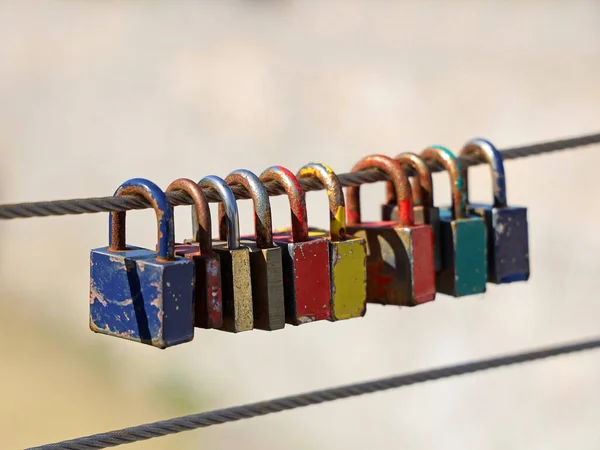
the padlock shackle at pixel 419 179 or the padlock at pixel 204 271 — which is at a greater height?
the padlock shackle at pixel 419 179

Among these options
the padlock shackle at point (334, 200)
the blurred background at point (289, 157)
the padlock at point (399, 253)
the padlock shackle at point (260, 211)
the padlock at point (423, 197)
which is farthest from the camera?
the blurred background at point (289, 157)

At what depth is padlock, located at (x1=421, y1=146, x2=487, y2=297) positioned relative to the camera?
2098 millimetres

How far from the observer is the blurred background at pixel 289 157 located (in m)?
8.30

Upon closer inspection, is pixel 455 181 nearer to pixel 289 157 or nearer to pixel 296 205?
pixel 296 205

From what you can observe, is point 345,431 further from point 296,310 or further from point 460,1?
point 460,1

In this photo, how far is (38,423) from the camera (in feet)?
25.1

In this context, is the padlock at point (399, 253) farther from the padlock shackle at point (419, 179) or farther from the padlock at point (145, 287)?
the padlock at point (145, 287)

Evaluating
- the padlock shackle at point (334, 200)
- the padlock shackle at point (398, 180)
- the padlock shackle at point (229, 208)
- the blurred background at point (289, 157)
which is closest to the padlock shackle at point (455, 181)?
the padlock shackle at point (398, 180)

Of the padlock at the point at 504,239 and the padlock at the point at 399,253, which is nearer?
the padlock at the point at 399,253

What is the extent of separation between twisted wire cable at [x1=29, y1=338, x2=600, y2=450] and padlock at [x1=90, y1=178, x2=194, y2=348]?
0.56 ft

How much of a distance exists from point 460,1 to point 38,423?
10.5m

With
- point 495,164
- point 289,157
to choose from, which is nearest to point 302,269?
point 495,164

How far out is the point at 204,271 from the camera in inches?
66.7

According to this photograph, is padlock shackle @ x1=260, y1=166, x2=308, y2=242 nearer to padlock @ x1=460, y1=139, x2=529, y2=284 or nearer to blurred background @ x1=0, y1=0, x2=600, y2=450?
padlock @ x1=460, y1=139, x2=529, y2=284
